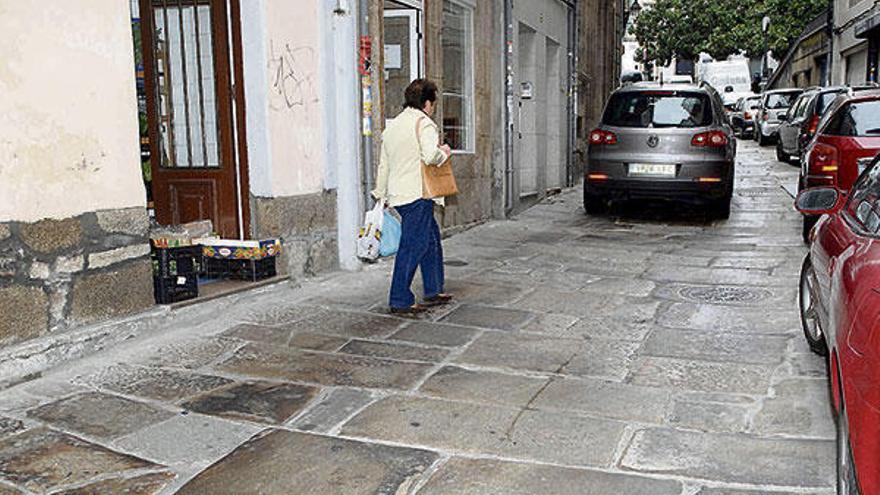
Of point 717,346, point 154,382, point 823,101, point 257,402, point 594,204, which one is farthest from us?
point 823,101

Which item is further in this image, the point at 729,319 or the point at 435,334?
the point at 729,319

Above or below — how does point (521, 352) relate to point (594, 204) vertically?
below

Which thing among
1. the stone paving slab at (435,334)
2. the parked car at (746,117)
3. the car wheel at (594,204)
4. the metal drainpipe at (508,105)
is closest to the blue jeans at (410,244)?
the stone paving slab at (435,334)

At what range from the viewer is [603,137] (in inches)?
424

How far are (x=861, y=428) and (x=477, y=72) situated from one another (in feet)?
29.1

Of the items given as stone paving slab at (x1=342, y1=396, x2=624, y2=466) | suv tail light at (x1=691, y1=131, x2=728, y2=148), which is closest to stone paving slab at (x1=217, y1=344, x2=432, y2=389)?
stone paving slab at (x1=342, y1=396, x2=624, y2=466)

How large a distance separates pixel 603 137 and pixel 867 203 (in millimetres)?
7342

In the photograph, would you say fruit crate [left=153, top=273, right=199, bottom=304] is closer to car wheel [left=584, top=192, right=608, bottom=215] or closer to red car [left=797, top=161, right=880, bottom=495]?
red car [left=797, top=161, right=880, bottom=495]

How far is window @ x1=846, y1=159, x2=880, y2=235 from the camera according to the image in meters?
3.21

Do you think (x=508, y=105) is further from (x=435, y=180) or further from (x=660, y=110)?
(x=435, y=180)

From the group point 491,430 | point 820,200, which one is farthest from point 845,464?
point 820,200

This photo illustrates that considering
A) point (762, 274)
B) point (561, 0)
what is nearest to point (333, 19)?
point (762, 274)

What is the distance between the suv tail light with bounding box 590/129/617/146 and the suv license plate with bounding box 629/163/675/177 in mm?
431

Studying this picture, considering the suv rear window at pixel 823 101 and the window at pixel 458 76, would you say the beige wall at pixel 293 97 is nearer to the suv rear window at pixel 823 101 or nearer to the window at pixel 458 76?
the window at pixel 458 76
